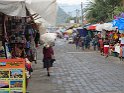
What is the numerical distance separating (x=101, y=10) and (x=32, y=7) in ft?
120

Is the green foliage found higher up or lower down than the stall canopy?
higher up

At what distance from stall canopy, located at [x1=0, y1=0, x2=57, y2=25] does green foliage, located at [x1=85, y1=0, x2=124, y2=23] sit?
31932 mm

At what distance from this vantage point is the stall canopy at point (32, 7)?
9.26 meters

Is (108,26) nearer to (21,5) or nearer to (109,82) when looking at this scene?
(109,82)

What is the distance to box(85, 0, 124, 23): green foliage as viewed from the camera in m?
43.7

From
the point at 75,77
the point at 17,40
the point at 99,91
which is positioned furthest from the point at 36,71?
the point at 99,91

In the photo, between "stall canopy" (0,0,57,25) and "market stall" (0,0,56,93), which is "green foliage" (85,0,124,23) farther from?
"stall canopy" (0,0,57,25)

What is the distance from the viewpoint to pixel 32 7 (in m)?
9.88

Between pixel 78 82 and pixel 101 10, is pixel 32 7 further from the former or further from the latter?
pixel 101 10

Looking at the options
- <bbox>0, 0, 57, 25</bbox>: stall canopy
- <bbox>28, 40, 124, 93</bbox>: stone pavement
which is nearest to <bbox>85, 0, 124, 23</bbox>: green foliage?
<bbox>28, 40, 124, 93</bbox>: stone pavement

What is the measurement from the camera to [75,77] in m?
17.0

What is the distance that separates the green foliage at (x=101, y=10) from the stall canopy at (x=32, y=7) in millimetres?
31932

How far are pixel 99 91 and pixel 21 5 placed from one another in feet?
16.1

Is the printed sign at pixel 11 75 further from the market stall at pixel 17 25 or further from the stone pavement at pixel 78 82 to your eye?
the stone pavement at pixel 78 82
